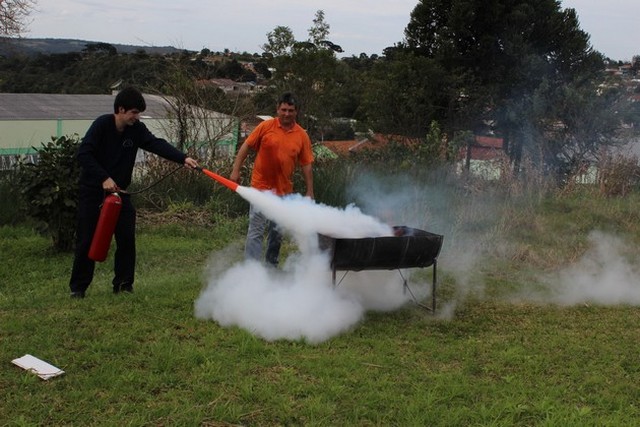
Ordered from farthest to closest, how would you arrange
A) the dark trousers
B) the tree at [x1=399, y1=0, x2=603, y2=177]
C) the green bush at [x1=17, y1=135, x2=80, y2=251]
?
the tree at [x1=399, y1=0, x2=603, y2=177] < the green bush at [x1=17, y1=135, x2=80, y2=251] < the dark trousers

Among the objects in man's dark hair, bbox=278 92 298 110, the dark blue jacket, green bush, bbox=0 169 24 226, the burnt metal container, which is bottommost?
green bush, bbox=0 169 24 226

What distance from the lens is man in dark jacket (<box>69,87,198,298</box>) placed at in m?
5.19

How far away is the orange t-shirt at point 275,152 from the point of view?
5.99 metres

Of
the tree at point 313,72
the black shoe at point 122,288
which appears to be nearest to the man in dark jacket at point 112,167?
the black shoe at point 122,288

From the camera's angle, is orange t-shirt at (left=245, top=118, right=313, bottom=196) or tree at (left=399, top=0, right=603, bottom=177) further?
tree at (left=399, top=0, right=603, bottom=177)

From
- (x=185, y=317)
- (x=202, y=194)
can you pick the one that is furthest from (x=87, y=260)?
(x=202, y=194)

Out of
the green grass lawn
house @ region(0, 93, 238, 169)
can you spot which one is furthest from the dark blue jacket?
house @ region(0, 93, 238, 169)

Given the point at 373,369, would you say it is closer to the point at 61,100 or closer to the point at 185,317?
the point at 185,317

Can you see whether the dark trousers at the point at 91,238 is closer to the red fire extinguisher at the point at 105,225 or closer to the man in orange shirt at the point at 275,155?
the red fire extinguisher at the point at 105,225

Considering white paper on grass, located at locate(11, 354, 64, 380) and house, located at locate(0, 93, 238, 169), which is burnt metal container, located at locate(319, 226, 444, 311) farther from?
house, located at locate(0, 93, 238, 169)

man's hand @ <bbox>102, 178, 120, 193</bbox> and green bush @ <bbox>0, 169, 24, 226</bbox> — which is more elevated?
man's hand @ <bbox>102, 178, 120, 193</bbox>

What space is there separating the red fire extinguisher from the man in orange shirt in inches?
47.6

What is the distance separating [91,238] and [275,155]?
1838 millimetres

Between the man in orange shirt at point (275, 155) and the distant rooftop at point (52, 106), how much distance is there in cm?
3093
